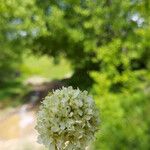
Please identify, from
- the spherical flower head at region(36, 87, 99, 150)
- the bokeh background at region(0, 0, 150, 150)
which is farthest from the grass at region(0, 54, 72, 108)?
the spherical flower head at region(36, 87, 99, 150)

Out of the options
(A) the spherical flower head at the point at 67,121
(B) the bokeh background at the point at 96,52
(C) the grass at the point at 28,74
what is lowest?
(A) the spherical flower head at the point at 67,121

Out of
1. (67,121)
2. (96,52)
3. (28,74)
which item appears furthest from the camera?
(28,74)

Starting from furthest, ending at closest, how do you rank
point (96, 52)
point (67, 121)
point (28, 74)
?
point (28, 74) < point (96, 52) < point (67, 121)

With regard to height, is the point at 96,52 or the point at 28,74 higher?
the point at 28,74

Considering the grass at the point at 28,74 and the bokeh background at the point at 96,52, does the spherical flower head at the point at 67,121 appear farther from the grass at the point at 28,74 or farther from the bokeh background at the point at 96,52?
the grass at the point at 28,74

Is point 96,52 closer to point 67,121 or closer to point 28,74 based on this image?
point 67,121

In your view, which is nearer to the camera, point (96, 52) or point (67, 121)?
→ point (67, 121)

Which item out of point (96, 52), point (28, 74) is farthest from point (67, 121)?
point (28, 74)

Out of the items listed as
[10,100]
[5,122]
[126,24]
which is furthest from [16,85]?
[126,24]

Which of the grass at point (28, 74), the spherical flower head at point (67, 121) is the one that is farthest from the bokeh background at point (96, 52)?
the spherical flower head at point (67, 121)
